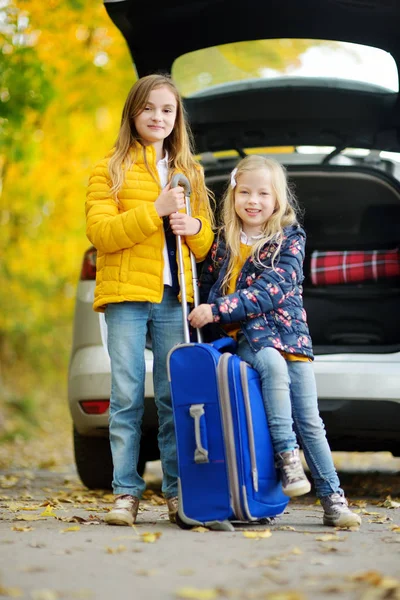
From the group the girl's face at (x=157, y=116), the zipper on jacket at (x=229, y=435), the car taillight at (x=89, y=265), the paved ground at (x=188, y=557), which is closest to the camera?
the paved ground at (x=188, y=557)

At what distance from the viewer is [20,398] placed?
12.0 m

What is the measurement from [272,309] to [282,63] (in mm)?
1657

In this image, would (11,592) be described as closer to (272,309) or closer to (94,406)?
(272,309)

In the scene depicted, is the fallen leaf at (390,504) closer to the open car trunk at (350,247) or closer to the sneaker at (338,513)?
the sneaker at (338,513)

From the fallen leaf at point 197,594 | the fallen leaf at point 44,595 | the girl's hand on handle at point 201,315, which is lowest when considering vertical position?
the fallen leaf at point 197,594

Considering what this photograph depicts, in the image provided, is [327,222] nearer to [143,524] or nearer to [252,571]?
[143,524]

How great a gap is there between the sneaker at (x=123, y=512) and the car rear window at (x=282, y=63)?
2.16 meters

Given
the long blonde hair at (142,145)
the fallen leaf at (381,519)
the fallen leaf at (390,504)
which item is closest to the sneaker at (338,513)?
the fallen leaf at (381,519)

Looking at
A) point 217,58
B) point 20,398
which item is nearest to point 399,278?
point 217,58

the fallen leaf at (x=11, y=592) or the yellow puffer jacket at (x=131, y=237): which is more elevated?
the yellow puffer jacket at (x=131, y=237)

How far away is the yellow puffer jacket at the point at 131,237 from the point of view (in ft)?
11.6

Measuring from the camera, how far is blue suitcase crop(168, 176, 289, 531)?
11.1ft

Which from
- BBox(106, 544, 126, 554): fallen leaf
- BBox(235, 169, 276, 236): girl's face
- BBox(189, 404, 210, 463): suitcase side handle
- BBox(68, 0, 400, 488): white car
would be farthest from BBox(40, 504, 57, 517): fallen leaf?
BBox(235, 169, 276, 236): girl's face

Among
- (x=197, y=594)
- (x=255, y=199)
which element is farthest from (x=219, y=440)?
(x=197, y=594)
